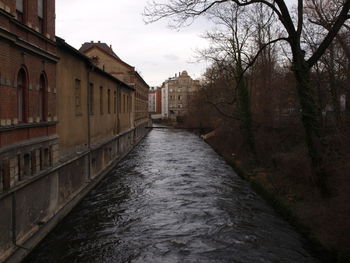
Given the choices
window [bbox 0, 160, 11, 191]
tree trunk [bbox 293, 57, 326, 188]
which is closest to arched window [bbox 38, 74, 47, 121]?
window [bbox 0, 160, 11, 191]

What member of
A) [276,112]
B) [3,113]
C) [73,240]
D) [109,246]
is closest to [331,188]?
[109,246]

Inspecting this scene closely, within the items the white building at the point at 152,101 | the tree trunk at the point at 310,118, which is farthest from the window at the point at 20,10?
the white building at the point at 152,101

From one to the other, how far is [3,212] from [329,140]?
9.56m

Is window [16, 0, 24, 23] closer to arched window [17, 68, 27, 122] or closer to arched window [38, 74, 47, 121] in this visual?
arched window [17, 68, 27, 122]

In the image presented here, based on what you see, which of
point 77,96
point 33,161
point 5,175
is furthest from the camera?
point 77,96

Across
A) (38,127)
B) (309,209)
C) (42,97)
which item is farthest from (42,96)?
(309,209)

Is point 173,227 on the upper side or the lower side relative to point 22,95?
lower

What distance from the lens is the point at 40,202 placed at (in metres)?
9.69

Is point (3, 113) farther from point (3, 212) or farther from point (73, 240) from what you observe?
point (73, 240)

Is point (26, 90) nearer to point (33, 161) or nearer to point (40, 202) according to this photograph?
point (33, 161)

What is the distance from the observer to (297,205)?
1155cm

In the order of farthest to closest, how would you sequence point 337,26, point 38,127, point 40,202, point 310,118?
point 310,118 → point 337,26 → point 38,127 → point 40,202

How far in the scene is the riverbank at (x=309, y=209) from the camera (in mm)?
8039

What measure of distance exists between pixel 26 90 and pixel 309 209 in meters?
8.13
